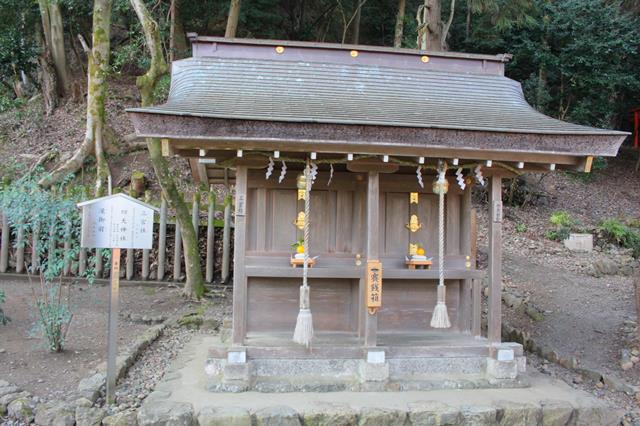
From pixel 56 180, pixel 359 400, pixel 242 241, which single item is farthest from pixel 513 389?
pixel 56 180

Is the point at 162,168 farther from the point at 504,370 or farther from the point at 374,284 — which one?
the point at 504,370

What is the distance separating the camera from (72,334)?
248 inches

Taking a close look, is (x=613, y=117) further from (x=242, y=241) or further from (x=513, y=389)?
(x=242, y=241)

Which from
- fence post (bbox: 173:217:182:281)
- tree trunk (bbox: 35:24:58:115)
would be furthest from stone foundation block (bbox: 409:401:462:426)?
tree trunk (bbox: 35:24:58:115)

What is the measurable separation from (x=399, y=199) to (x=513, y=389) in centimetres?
252

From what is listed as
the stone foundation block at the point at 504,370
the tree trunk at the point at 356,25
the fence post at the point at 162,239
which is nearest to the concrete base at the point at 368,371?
the stone foundation block at the point at 504,370

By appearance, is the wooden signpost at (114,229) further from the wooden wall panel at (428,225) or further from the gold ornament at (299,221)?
the wooden wall panel at (428,225)

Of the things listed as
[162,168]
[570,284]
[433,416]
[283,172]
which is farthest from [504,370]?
[162,168]

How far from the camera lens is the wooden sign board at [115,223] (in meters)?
4.61

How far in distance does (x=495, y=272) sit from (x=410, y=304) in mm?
1189

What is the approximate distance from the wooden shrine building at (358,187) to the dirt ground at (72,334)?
1.52 metres

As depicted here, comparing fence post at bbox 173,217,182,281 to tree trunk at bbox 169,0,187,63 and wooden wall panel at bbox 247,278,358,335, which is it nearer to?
wooden wall panel at bbox 247,278,358,335

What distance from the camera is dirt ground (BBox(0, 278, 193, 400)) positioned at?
4883mm

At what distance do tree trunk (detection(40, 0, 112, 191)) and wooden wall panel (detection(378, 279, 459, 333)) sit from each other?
6.99 m
